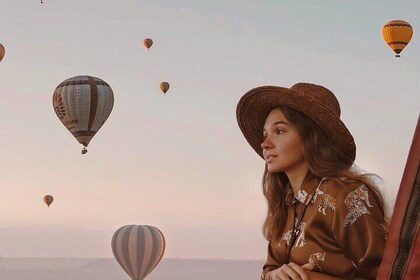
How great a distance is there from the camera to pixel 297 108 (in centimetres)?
478

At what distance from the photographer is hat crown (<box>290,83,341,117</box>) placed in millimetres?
4932

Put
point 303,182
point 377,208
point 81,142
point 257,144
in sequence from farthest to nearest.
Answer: point 81,142 → point 257,144 → point 303,182 → point 377,208

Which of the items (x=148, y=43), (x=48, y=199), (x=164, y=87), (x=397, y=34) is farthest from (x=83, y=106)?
(x=48, y=199)

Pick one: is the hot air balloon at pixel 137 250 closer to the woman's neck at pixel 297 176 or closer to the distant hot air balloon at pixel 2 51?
the distant hot air balloon at pixel 2 51

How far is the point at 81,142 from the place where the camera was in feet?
129

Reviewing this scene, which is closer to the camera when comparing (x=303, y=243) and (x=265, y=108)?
(x=303, y=243)

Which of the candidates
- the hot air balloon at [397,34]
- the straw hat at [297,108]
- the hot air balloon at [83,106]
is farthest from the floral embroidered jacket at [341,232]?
the hot air balloon at [397,34]

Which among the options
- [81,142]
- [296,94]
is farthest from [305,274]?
[81,142]

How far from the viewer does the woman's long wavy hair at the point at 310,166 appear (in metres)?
4.66

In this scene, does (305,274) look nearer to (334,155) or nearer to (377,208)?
(377,208)

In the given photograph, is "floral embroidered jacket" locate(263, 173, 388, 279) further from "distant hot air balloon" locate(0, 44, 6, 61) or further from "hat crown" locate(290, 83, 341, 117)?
"distant hot air balloon" locate(0, 44, 6, 61)

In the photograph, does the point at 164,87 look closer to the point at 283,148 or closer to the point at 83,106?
the point at 83,106

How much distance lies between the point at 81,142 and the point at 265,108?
35168mm

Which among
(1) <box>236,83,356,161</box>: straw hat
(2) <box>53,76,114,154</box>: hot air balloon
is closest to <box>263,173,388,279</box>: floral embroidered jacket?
(1) <box>236,83,356,161</box>: straw hat
